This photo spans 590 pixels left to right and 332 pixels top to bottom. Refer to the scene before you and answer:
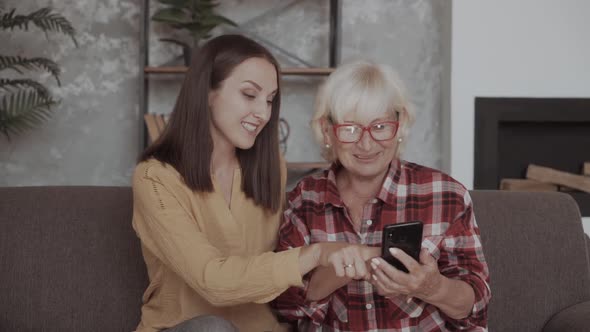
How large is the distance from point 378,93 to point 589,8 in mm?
2397

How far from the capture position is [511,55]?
3561 millimetres

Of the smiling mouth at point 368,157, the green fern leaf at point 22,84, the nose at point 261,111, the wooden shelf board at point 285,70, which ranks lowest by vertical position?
the smiling mouth at point 368,157

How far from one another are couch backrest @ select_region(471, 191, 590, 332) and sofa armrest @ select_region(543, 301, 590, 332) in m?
0.03

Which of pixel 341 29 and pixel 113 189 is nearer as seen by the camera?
pixel 113 189

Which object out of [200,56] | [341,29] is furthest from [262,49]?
[341,29]

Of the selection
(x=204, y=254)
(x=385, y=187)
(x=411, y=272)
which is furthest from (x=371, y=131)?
(x=204, y=254)

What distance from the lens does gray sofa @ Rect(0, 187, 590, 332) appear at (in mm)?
1918

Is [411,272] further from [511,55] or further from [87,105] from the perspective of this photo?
[87,105]

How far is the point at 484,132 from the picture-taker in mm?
3580

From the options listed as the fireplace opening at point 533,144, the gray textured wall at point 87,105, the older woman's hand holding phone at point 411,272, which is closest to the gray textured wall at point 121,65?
the gray textured wall at point 87,105

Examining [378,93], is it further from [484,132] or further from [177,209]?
[484,132]

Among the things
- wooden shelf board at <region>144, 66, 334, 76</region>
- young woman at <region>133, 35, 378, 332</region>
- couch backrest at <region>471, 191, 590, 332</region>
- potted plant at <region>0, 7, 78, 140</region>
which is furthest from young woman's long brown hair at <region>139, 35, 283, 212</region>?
wooden shelf board at <region>144, 66, 334, 76</region>

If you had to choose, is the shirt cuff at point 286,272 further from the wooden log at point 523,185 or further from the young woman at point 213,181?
the wooden log at point 523,185

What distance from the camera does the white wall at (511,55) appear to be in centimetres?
355
